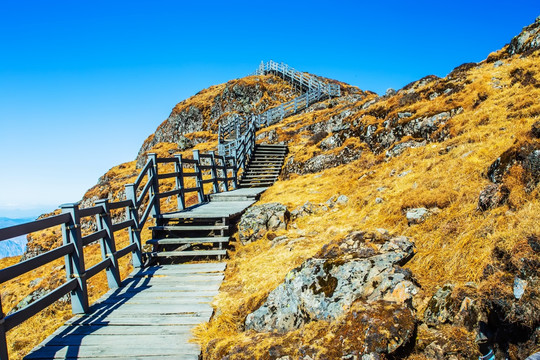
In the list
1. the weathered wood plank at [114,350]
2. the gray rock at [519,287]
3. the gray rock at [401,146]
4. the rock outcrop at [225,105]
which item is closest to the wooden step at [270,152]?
the gray rock at [401,146]

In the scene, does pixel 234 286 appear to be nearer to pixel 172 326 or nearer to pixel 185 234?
pixel 172 326

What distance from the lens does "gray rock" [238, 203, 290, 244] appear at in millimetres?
8047

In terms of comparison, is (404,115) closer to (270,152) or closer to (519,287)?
(270,152)

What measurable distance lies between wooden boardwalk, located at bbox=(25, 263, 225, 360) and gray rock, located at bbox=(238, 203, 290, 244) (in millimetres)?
1516

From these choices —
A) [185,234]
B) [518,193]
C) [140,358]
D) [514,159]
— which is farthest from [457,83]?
[140,358]

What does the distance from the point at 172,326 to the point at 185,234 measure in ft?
14.5

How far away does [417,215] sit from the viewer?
551 centimetres

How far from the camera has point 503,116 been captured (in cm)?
865

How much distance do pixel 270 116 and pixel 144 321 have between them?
27295 mm

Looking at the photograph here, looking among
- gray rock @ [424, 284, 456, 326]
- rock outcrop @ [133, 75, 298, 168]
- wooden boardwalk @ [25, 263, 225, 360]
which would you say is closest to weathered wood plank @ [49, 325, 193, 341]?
wooden boardwalk @ [25, 263, 225, 360]

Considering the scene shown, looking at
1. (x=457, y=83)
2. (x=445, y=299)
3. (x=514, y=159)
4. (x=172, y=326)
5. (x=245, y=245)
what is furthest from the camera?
(x=457, y=83)

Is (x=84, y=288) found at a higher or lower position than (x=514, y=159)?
lower

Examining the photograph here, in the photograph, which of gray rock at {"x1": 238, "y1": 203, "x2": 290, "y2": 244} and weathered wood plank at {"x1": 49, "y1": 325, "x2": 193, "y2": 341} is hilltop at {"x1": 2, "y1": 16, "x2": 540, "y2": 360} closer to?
gray rock at {"x1": 238, "y1": 203, "x2": 290, "y2": 244}

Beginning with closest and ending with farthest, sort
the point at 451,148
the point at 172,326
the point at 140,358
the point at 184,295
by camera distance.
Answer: the point at 140,358 < the point at 172,326 < the point at 184,295 < the point at 451,148
